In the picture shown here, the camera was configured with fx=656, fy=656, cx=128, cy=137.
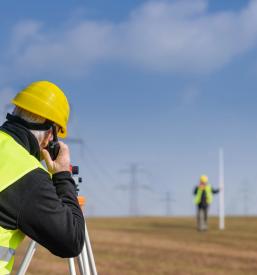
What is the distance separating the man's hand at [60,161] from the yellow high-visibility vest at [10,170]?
33cm

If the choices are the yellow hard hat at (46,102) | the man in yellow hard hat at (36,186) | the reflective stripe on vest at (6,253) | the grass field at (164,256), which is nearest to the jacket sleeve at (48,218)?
the man in yellow hard hat at (36,186)

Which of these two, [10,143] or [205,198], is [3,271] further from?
[205,198]

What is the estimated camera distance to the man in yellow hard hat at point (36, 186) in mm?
3186

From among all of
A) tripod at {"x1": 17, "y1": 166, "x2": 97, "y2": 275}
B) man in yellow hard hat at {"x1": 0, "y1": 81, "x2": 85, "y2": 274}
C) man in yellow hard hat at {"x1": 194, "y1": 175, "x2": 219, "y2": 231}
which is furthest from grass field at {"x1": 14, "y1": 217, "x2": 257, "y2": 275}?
man in yellow hard hat at {"x1": 0, "y1": 81, "x2": 85, "y2": 274}

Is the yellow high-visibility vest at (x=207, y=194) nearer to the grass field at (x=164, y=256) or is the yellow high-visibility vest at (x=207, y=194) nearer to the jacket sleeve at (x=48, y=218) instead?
the grass field at (x=164, y=256)

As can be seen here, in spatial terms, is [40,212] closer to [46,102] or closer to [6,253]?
[6,253]

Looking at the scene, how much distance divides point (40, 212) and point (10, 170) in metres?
0.25

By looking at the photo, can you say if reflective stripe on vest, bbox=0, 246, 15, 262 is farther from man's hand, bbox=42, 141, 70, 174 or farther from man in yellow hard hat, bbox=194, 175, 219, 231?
man in yellow hard hat, bbox=194, 175, 219, 231

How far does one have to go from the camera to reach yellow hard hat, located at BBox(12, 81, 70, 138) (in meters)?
3.65

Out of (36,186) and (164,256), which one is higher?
(36,186)

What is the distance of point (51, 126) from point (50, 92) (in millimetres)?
319

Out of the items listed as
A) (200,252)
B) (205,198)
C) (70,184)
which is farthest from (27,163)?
(205,198)

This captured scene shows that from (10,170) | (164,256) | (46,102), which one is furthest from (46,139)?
(164,256)

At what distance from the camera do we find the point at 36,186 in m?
3.20
